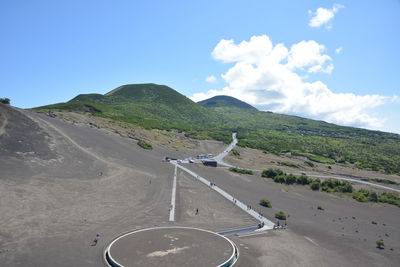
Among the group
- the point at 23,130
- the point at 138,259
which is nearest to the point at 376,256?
the point at 138,259

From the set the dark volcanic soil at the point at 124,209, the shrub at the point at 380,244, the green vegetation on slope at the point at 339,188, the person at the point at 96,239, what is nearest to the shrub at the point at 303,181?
the green vegetation on slope at the point at 339,188

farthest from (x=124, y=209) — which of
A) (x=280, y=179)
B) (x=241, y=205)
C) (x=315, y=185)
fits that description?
(x=315, y=185)

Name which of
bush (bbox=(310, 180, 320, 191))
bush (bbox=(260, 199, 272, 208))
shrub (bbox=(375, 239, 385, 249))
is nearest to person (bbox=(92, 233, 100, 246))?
bush (bbox=(260, 199, 272, 208))

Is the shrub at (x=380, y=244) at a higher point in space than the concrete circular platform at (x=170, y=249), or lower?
lower

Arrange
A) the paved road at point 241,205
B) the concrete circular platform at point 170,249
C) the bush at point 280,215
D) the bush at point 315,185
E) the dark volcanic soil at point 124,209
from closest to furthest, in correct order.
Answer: the concrete circular platform at point 170,249, the dark volcanic soil at point 124,209, the paved road at point 241,205, the bush at point 280,215, the bush at point 315,185

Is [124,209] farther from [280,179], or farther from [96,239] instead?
[280,179]

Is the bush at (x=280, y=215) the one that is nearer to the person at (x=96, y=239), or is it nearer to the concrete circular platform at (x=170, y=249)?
the concrete circular platform at (x=170, y=249)

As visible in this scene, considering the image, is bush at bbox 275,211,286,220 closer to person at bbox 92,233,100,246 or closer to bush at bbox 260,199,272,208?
bush at bbox 260,199,272,208

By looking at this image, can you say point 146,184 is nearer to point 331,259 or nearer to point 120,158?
point 120,158

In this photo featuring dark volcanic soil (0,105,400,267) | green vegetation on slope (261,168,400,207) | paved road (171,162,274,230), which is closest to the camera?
dark volcanic soil (0,105,400,267)
